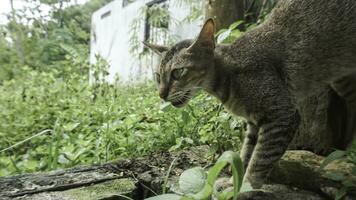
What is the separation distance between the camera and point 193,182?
1307 mm

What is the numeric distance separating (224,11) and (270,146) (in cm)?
205

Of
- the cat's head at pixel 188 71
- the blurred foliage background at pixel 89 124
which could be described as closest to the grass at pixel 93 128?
the blurred foliage background at pixel 89 124

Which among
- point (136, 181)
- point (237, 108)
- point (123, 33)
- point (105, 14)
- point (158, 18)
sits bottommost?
point (136, 181)

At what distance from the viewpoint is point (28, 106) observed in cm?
400

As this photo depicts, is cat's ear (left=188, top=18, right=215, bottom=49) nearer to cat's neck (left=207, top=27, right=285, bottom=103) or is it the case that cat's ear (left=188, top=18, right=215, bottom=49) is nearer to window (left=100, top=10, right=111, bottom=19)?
cat's neck (left=207, top=27, right=285, bottom=103)

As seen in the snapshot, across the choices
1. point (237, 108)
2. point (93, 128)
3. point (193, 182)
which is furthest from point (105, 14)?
point (193, 182)

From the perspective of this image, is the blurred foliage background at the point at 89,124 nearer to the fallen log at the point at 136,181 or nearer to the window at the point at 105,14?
the fallen log at the point at 136,181

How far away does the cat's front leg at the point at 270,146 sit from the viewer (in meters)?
1.91

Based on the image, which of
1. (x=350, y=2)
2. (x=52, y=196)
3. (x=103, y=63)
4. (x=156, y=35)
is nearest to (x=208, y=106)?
(x=350, y=2)

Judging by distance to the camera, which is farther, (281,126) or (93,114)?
(93,114)

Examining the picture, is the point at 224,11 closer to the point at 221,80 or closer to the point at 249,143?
the point at 221,80

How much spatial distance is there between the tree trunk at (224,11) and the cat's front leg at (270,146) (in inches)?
76.0

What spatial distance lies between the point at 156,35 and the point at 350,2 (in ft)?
17.0

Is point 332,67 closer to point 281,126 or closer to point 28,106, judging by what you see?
point 281,126
